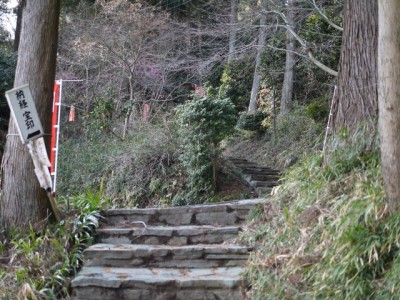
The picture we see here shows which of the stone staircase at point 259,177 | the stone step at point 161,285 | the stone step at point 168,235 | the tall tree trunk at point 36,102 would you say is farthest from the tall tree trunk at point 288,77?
the stone step at point 161,285

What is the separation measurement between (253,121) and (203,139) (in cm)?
533

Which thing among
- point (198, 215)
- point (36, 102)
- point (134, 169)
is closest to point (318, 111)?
point (134, 169)

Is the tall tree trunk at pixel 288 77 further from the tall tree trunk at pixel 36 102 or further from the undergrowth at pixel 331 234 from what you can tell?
the undergrowth at pixel 331 234

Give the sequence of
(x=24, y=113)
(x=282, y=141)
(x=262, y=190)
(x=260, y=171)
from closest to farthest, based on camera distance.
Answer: (x=24, y=113) → (x=262, y=190) → (x=260, y=171) → (x=282, y=141)

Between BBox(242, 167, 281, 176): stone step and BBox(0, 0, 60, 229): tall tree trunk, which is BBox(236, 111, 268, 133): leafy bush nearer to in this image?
BBox(242, 167, 281, 176): stone step

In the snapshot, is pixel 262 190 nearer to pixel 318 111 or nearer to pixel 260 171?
pixel 260 171

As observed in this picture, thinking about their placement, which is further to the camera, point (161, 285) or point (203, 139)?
point (203, 139)

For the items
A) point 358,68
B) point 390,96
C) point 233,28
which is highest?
point 233,28

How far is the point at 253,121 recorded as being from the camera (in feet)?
46.3

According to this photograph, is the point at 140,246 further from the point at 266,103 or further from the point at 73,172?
the point at 266,103

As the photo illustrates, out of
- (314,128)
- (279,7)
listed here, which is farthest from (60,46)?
(314,128)

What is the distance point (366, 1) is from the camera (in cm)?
574

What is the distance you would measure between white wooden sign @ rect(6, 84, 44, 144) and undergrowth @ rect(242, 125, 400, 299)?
102 inches

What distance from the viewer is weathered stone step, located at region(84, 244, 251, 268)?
5609 mm
